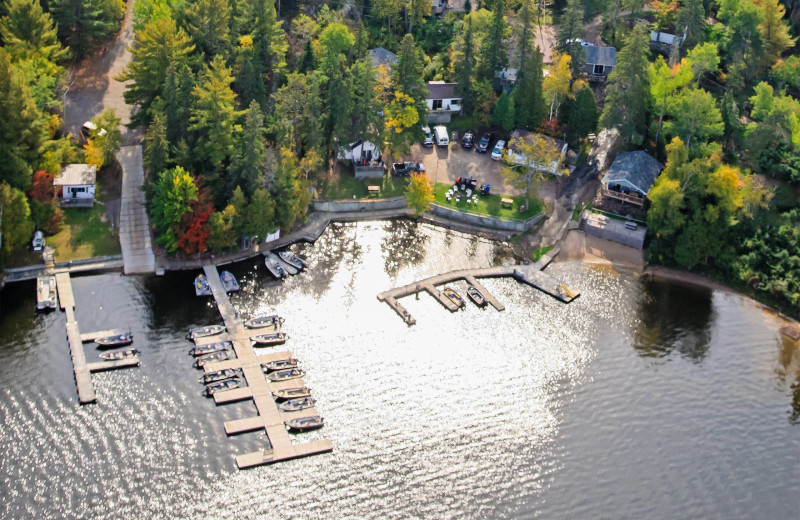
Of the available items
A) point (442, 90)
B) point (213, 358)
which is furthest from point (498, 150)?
point (213, 358)

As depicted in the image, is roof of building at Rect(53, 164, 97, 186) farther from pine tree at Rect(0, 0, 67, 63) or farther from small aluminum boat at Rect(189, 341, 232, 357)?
small aluminum boat at Rect(189, 341, 232, 357)

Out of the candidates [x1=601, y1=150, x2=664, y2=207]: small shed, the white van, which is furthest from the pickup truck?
[x1=601, y1=150, x2=664, y2=207]: small shed

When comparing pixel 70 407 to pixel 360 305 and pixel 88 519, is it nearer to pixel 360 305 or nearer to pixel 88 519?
pixel 88 519

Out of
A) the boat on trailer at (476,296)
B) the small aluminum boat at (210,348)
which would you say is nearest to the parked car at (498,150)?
the boat on trailer at (476,296)

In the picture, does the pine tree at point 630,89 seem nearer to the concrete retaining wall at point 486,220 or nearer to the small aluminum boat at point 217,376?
the concrete retaining wall at point 486,220

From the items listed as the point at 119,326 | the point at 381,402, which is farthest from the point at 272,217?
the point at 381,402

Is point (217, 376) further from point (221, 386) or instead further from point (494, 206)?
point (494, 206)

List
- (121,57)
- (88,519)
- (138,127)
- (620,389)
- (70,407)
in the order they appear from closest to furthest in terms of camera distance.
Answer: (88,519)
(70,407)
(620,389)
(138,127)
(121,57)
